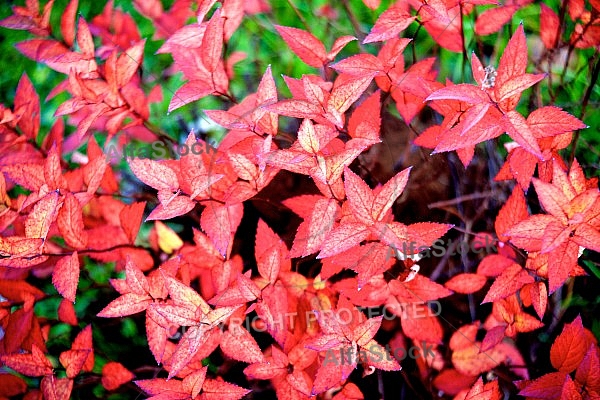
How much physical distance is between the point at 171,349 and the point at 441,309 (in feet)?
2.01

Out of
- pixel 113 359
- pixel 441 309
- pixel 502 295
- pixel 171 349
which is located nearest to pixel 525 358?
pixel 441 309

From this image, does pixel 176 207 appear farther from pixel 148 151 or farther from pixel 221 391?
pixel 148 151

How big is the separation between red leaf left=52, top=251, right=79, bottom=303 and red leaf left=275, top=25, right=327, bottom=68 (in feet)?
1.74

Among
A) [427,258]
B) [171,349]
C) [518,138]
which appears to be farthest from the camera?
[427,258]

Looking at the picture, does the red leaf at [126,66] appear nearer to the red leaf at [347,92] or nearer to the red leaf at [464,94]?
the red leaf at [347,92]

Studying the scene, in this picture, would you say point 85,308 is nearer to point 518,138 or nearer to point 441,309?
point 441,309

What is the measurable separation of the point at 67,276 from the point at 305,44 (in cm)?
58

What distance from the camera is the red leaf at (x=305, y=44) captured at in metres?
0.89

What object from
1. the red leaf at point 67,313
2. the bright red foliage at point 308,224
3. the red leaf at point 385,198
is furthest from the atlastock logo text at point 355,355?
the red leaf at point 67,313

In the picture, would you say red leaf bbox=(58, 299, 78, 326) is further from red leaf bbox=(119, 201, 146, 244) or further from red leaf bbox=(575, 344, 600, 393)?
red leaf bbox=(575, 344, 600, 393)

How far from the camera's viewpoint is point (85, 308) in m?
1.27

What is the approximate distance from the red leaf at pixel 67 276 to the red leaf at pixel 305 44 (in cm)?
53

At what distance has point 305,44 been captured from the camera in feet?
2.95

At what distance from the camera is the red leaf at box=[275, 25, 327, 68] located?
89cm
